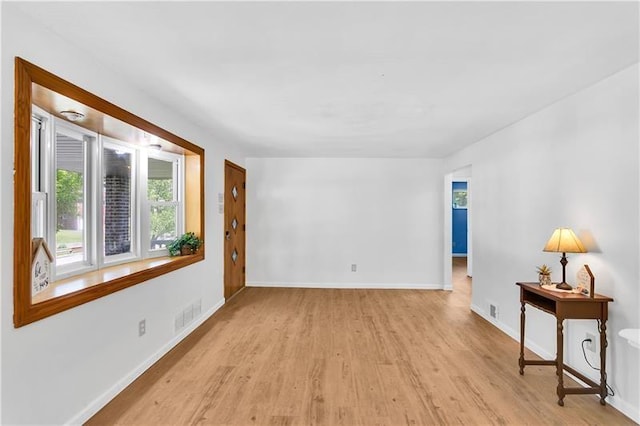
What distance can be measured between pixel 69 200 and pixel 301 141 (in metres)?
2.84

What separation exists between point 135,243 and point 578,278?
4090mm

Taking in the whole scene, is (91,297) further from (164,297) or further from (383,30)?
(383,30)

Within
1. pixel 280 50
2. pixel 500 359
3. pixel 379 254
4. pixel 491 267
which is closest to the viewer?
pixel 280 50

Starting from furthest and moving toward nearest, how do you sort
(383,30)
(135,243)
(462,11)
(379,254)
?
(379,254) < (135,243) < (383,30) < (462,11)

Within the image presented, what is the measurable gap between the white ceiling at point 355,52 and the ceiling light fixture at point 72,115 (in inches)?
17.0

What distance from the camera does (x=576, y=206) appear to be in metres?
2.64

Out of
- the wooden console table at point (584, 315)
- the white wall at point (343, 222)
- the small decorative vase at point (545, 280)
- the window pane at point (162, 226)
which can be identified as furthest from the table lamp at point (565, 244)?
the window pane at point (162, 226)

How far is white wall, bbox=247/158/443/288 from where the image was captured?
5.80m

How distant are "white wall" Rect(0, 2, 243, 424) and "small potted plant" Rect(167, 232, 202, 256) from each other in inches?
14.6

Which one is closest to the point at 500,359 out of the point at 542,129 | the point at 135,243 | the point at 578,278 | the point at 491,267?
the point at 578,278

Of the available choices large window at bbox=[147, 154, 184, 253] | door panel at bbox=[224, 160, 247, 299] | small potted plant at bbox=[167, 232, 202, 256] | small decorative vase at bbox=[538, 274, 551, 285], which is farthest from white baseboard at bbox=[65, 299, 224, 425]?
small decorative vase at bbox=[538, 274, 551, 285]

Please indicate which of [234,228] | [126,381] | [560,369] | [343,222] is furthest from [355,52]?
[343,222]

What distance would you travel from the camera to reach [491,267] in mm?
3977

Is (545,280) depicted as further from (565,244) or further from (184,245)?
(184,245)
